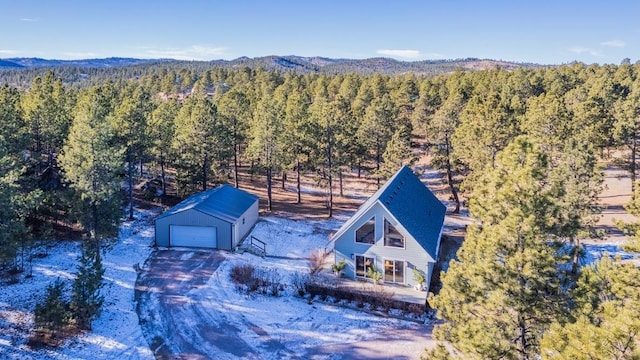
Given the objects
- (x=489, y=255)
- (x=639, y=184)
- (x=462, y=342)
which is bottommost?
(x=462, y=342)

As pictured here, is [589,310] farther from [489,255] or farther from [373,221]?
[373,221]

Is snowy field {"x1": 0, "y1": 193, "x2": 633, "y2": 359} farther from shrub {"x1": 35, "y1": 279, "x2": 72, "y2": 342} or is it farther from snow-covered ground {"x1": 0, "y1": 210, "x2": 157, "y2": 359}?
shrub {"x1": 35, "y1": 279, "x2": 72, "y2": 342}

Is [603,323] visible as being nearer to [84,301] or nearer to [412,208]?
[412,208]

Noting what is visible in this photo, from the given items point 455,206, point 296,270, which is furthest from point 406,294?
point 455,206

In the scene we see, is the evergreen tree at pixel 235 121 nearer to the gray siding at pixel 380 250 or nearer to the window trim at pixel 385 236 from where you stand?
the gray siding at pixel 380 250

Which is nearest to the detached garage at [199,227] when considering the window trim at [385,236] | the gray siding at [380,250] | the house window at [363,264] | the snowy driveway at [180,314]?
the snowy driveway at [180,314]

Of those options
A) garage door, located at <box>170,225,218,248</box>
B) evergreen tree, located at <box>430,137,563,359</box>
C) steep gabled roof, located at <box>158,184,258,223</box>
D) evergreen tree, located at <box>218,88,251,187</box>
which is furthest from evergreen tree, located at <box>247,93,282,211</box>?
evergreen tree, located at <box>430,137,563,359</box>
